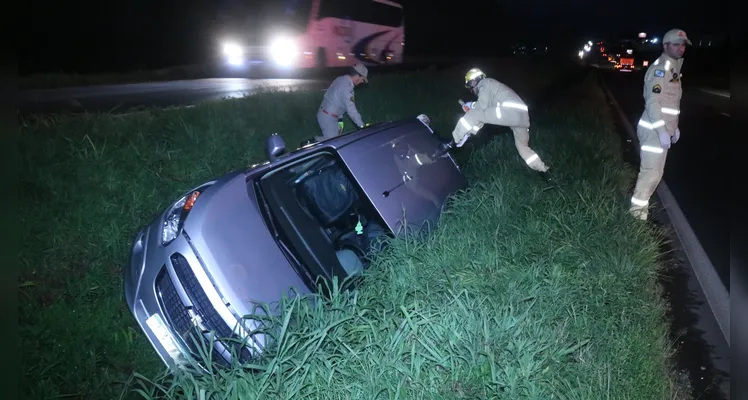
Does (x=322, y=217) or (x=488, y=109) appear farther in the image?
(x=488, y=109)

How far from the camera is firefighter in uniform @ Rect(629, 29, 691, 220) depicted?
19.8ft

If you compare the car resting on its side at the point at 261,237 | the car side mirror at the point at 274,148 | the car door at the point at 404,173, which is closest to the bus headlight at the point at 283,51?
the car door at the point at 404,173

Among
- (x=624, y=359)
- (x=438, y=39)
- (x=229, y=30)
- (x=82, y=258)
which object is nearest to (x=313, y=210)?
(x=82, y=258)

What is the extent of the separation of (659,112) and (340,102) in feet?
13.2

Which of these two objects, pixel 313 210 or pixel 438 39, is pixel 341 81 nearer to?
pixel 313 210

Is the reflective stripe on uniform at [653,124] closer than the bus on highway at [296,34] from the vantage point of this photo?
Yes

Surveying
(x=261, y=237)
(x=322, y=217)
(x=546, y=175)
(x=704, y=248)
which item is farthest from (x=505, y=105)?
(x=261, y=237)

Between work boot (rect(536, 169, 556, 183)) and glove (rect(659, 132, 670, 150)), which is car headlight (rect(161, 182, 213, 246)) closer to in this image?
work boot (rect(536, 169, 556, 183))

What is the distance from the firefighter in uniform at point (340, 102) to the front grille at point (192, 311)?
4348 mm

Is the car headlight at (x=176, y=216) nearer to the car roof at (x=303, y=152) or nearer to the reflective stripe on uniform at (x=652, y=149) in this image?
the car roof at (x=303, y=152)

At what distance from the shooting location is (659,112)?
6047mm

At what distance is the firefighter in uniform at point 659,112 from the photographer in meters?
6.04

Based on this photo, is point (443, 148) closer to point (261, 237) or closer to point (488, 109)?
point (488, 109)

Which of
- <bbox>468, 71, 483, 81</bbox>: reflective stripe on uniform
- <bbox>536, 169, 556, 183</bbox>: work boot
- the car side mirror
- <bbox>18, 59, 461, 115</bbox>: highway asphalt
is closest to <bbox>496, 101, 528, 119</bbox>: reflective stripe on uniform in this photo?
<bbox>468, 71, 483, 81</bbox>: reflective stripe on uniform
